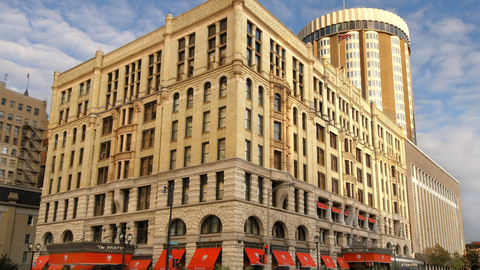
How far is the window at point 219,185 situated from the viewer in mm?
45656

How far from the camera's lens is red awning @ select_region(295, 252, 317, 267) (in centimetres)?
5147

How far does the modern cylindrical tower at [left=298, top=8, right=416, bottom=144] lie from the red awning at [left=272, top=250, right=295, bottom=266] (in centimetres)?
10084

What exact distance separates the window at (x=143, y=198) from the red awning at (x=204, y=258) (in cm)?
1091

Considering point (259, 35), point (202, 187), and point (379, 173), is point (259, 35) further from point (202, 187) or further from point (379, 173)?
point (379, 173)

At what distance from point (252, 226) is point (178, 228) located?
26.6 ft

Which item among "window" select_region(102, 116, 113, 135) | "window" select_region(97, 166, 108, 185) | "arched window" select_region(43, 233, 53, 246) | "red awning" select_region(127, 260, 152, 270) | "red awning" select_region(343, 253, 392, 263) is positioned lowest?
"red awning" select_region(127, 260, 152, 270)

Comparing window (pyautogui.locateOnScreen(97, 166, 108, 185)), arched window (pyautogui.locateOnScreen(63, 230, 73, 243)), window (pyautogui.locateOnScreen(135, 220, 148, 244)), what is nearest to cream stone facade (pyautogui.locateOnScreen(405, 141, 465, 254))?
window (pyautogui.locateOnScreen(135, 220, 148, 244))

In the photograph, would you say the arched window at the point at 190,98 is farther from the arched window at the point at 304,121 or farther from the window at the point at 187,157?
the arched window at the point at 304,121

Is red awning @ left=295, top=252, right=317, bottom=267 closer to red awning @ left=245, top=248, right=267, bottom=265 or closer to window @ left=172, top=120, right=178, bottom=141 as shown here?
red awning @ left=245, top=248, right=267, bottom=265

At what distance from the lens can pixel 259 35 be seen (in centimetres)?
5375

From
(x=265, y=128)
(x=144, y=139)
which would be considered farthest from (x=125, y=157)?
(x=265, y=128)

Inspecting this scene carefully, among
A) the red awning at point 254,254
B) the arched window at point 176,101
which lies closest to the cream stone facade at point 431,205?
the red awning at point 254,254

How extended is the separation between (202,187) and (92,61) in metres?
31.5

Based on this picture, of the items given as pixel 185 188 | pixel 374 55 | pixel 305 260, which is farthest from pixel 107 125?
pixel 374 55
